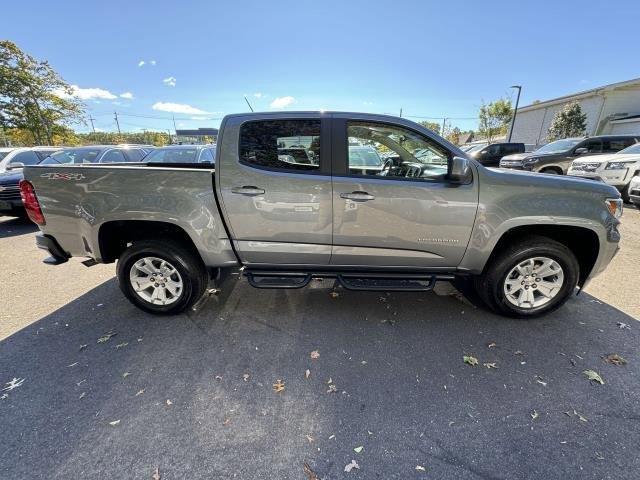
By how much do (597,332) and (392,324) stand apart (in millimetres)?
1877

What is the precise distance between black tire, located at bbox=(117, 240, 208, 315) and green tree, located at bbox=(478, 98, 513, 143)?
4386 cm

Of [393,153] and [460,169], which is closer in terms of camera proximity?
[460,169]

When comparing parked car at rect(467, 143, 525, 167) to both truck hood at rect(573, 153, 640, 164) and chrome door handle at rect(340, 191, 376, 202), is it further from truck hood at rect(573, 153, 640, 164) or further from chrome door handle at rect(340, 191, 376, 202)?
chrome door handle at rect(340, 191, 376, 202)

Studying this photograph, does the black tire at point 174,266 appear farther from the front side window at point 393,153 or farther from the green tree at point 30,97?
the green tree at point 30,97

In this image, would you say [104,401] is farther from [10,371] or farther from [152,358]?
[10,371]

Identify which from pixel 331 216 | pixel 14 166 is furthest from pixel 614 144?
pixel 14 166

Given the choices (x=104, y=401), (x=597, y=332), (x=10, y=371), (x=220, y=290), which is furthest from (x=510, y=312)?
(x=10, y=371)

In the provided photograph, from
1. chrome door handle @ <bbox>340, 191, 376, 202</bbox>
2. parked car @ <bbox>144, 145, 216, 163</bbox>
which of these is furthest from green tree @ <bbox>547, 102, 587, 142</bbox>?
chrome door handle @ <bbox>340, 191, 376, 202</bbox>

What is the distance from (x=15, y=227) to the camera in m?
6.86

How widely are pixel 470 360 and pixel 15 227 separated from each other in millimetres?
9091

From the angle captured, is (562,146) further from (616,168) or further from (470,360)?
(470,360)

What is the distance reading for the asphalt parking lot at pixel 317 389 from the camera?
5.78 ft

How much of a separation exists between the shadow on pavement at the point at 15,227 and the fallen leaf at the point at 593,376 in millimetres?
9020

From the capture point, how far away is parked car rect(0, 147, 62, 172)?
7414mm
